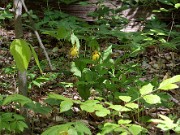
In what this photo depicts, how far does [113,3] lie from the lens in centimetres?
479

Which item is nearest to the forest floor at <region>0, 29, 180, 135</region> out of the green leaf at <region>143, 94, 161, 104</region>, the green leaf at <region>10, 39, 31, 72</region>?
the green leaf at <region>143, 94, 161, 104</region>

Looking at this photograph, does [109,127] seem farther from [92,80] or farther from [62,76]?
[62,76]

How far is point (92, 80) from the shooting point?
225cm

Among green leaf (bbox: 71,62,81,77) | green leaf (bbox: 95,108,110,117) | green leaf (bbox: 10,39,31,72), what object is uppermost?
green leaf (bbox: 10,39,31,72)

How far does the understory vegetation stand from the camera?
4.63 ft

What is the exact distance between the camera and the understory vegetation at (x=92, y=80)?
1.41 meters

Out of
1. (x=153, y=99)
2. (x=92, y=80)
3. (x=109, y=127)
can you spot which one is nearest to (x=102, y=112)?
(x=109, y=127)

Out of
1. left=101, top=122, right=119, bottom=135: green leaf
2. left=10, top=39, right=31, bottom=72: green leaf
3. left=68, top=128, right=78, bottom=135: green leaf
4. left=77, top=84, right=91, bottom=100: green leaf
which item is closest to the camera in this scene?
left=10, top=39, right=31, bottom=72: green leaf

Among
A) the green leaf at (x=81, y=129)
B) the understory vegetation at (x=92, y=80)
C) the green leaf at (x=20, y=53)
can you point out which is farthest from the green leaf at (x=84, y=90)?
the green leaf at (x=20, y=53)

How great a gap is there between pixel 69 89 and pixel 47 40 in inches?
Result: 64.0

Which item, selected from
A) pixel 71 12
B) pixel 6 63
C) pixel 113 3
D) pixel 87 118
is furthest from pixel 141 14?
pixel 87 118

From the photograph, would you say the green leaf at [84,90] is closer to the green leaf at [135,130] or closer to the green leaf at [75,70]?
the green leaf at [75,70]

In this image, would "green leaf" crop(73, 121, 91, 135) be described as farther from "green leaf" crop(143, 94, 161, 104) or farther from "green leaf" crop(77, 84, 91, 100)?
"green leaf" crop(77, 84, 91, 100)

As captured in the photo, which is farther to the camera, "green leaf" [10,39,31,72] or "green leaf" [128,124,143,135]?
"green leaf" [128,124,143,135]
